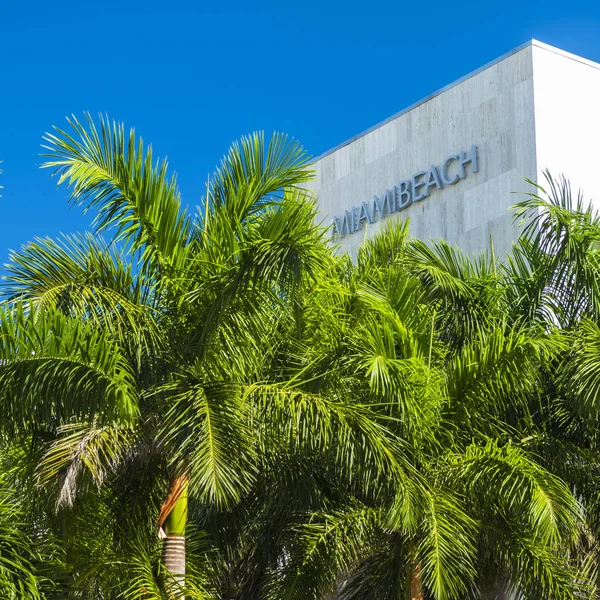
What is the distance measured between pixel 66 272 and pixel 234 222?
5.92ft

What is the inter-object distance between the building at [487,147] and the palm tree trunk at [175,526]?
10002 mm

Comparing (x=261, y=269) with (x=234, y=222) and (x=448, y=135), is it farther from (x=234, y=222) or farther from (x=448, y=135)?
(x=448, y=135)

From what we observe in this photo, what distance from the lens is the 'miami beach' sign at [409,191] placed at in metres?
24.7

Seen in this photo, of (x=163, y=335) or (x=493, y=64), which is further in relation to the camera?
(x=493, y=64)

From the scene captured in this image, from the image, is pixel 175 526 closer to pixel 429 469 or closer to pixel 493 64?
pixel 429 469

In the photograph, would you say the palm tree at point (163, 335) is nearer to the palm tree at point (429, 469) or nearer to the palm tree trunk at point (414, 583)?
the palm tree at point (429, 469)

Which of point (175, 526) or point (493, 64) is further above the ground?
point (493, 64)

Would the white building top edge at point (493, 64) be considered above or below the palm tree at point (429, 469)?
above

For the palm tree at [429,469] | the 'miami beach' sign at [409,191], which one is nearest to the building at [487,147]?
the 'miami beach' sign at [409,191]

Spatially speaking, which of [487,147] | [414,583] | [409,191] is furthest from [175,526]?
[409,191]

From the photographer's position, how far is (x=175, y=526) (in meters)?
12.3

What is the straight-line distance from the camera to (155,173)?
482 inches

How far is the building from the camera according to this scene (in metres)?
23.2

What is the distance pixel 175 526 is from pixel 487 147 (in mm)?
13880
